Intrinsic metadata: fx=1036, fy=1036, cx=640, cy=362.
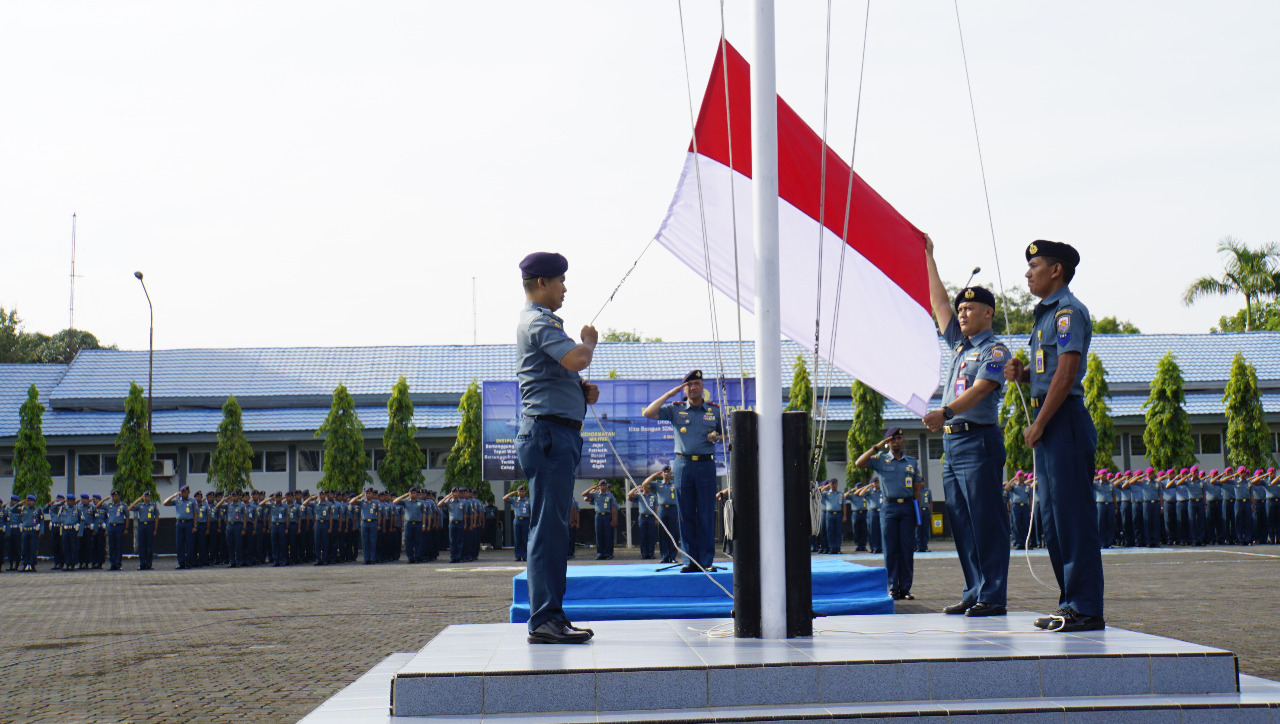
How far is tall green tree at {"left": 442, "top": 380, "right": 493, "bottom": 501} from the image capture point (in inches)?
1208

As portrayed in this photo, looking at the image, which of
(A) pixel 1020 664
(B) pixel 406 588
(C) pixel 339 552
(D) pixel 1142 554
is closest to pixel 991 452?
(A) pixel 1020 664

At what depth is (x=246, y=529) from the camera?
23.9 m

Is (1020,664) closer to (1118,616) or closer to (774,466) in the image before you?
(774,466)

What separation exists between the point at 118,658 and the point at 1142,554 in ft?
61.2

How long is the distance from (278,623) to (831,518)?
1460 centimetres

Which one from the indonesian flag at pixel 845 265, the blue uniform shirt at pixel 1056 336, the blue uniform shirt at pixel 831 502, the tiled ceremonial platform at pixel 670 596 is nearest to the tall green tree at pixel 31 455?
the blue uniform shirt at pixel 831 502

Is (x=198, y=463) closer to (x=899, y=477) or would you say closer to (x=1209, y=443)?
(x=899, y=477)

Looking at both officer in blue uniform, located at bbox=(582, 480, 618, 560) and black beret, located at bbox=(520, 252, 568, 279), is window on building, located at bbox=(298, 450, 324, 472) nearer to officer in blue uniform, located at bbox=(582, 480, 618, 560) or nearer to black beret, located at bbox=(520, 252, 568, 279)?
officer in blue uniform, located at bbox=(582, 480, 618, 560)

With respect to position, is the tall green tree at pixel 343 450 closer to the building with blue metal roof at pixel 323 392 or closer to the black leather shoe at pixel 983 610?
the building with blue metal roof at pixel 323 392

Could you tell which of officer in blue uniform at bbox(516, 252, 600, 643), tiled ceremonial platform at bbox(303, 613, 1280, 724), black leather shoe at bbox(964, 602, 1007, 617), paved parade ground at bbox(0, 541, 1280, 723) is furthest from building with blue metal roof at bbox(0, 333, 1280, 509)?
tiled ceremonial platform at bbox(303, 613, 1280, 724)

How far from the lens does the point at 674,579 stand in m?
8.47

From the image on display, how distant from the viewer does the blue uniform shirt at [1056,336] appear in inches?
215

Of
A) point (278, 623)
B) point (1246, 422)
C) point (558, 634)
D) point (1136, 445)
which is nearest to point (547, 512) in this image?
point (558, 634)

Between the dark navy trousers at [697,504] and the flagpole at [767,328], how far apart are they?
3649mm
